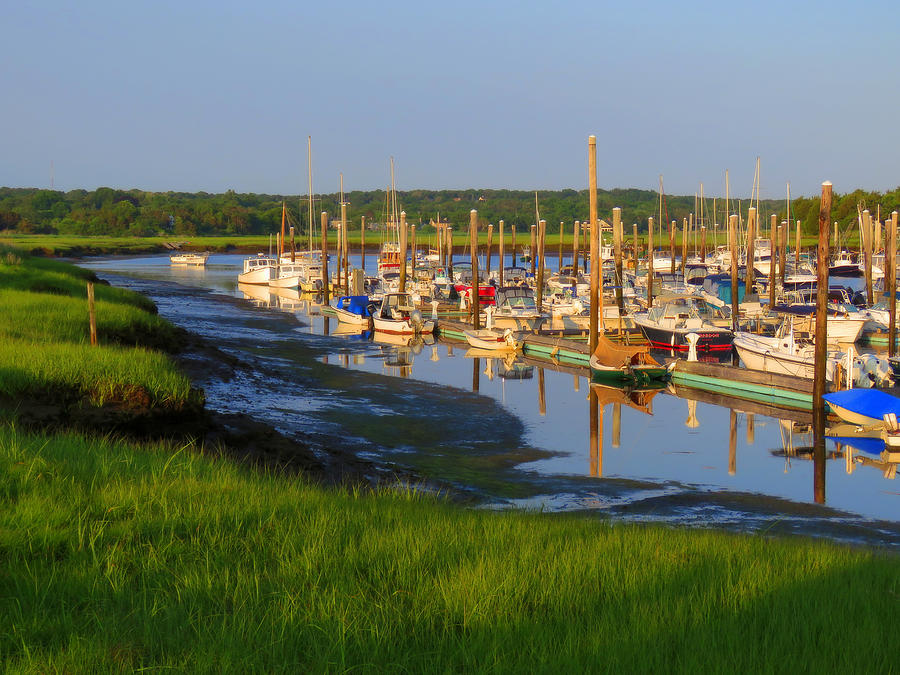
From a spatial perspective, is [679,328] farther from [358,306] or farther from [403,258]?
[403,258]

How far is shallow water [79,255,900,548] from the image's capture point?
16.2m

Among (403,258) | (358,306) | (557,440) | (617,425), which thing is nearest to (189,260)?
(403,258)

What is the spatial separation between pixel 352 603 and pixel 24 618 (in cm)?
210

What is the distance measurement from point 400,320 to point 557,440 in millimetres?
23324

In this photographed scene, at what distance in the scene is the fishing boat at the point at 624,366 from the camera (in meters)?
31.0

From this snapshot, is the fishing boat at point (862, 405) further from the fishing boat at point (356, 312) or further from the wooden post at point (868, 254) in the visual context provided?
the wooden post at point (868, 254)

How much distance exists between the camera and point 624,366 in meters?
31.0

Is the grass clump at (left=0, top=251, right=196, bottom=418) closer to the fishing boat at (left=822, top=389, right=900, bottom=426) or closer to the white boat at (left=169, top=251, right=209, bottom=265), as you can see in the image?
the fishing boat at (left=822, top=389, right=900, bottom=426)

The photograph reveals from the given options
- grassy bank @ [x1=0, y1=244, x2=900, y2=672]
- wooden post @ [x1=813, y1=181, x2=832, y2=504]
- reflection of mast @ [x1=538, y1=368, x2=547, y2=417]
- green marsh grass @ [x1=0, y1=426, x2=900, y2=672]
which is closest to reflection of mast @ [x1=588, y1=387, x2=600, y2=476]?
reflection of mast @ [x1=538, y1=368, x2=547, y2=417]

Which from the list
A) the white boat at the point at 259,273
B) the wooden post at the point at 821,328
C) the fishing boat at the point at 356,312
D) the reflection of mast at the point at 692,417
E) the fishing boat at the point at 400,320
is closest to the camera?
the wooden post at the point at 821,328

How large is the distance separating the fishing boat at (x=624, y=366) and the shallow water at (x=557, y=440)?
0.80m

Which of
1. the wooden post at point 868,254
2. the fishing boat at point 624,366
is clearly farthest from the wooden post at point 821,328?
the wooden post at point 868,254

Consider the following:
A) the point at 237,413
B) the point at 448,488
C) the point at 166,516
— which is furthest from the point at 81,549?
the point at 237,413

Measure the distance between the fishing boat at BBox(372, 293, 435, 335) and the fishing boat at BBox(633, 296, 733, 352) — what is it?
34.0 feet
